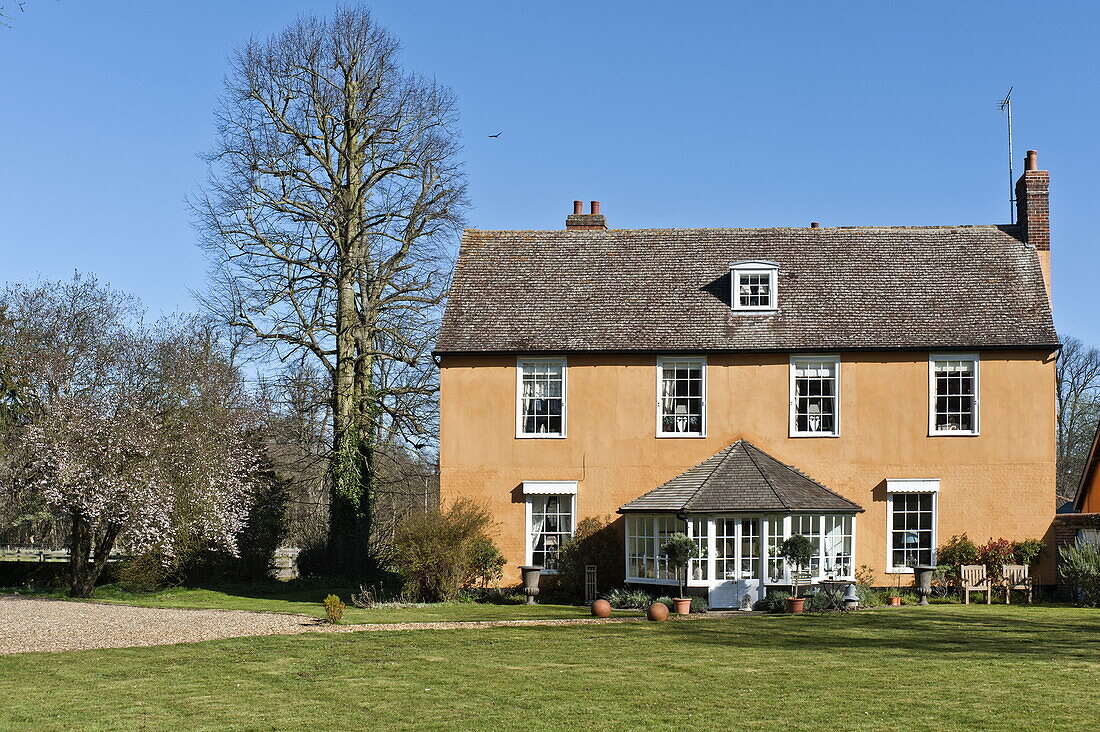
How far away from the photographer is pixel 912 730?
1132 centimetres

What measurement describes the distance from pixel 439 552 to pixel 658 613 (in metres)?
6.02

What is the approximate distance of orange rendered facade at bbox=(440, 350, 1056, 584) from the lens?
27.2 m

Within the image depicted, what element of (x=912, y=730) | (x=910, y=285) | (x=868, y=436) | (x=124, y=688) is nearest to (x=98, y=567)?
(x=124, y=688)

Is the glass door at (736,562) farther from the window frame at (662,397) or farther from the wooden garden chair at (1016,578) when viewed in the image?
the wooden garden chair at (1016,578)

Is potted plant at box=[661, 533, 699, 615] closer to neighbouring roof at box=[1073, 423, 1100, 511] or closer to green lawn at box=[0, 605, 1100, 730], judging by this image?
green lawn at box=[0, 605, 1100, 730]

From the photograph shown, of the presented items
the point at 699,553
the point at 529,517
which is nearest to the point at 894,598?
the point at 699,553

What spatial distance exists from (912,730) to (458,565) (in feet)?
52.3

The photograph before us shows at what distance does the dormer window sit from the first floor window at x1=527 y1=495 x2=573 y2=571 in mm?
6601

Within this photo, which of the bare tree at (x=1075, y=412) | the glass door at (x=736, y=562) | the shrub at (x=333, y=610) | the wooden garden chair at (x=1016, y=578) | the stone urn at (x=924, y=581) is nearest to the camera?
the shrub at (x=333, y=610)

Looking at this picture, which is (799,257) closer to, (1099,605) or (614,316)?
(614,316)

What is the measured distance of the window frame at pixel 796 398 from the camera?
90.7ft

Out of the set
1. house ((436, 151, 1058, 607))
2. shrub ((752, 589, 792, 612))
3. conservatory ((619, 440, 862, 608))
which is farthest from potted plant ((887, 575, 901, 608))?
shrub ((752, 589, 792, 612))

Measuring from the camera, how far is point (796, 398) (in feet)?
91.2

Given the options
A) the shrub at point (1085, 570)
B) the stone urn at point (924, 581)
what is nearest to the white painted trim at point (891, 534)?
the stone urn at point (924, 581)
